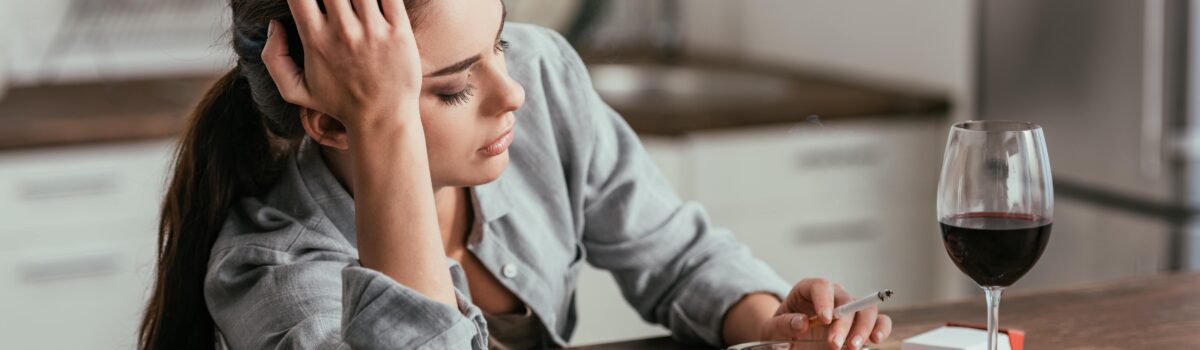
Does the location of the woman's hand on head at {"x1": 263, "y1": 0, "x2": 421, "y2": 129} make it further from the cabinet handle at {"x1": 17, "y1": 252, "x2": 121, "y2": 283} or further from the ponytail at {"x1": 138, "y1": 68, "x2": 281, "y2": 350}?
the cabinet handle at {"x1": 17, "y1": 252, "x2": 121, "y2": 283}

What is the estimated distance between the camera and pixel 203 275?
1.15m

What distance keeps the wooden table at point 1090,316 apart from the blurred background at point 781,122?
0.99 m

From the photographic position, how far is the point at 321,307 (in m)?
1.04

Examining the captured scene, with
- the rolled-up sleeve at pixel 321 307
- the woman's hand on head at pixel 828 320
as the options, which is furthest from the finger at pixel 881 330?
the rolled-up sleeve at pixel 321 307

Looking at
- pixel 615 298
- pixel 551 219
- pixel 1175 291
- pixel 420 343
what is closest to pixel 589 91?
pixel 551 219

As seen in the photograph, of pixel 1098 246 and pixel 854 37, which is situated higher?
pixel 854 37

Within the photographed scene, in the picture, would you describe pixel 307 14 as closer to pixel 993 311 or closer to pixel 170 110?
pixel 993 311

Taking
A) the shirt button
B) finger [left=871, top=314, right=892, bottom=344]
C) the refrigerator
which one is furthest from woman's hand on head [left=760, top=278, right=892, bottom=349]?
the refrigerator

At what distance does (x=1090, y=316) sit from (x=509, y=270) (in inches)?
21.1

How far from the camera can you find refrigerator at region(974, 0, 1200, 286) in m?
2.21

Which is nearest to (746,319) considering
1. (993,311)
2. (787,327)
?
(787,327)

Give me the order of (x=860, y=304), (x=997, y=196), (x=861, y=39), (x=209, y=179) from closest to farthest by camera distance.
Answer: (x=997, y=196) → (x=860, y=304) → (x=209, y=179) → (x=861, y=39)

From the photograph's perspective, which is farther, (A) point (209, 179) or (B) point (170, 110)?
(B) point (170, 110)

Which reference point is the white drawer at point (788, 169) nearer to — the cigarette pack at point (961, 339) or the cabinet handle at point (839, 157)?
the cabinet handle at point (839, 157)
